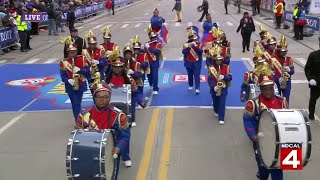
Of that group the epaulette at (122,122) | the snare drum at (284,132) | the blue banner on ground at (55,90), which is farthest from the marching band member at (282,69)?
the epaulette at (122,122)

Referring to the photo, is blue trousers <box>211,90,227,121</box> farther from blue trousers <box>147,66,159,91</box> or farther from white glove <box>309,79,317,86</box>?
blue trousers <box>147,66,159,91</box>

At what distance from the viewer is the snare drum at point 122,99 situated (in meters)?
8.67

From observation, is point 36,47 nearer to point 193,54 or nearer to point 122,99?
point 193,54

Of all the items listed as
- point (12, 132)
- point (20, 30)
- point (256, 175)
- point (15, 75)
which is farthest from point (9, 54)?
point (256, 175)

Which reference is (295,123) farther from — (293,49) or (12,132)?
(293,49)

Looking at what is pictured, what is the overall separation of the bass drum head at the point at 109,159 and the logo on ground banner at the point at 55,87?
644cm

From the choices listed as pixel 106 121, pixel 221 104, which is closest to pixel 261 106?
pixel 106 121

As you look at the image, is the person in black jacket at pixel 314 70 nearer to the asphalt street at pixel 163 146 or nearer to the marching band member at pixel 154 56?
the asphalt street at pixel 163 146

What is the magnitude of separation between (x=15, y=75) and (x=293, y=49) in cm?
1257

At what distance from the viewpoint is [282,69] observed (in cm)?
1030

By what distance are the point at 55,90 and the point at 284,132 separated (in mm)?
10347

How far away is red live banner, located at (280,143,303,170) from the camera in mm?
5496

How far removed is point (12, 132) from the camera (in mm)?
10523

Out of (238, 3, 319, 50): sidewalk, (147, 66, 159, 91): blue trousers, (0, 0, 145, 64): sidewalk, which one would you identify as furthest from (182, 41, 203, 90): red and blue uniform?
(238, 3, 319, 50): sidewalk
